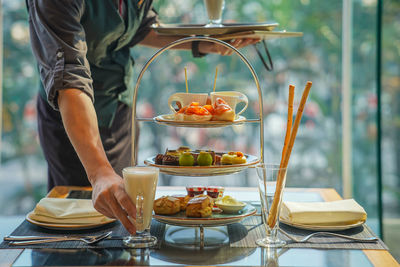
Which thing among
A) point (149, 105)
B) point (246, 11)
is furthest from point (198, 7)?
point (149, 105)

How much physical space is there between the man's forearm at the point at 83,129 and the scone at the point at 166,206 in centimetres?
16

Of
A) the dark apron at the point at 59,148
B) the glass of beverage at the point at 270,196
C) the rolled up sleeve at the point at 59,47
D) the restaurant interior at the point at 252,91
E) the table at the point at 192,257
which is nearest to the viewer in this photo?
the table at the point at 192,257

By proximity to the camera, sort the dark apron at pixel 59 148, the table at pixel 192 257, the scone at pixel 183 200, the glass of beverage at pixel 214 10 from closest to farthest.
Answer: the table at pixel 192 257, the scone at pixel 183 200, the glass of beverage at pixel 214 10, the dark apron at pixel 59 148

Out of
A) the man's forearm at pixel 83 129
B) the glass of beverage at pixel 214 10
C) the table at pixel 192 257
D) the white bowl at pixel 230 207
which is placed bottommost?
the table at pixel 192 257

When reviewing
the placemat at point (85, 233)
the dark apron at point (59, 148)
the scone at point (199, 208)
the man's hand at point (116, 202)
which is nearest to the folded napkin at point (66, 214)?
the placemat at point (85, 233)

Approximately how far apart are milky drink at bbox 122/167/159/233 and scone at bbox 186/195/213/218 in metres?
0.10

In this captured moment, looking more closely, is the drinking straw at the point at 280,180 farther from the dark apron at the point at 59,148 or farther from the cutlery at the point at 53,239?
the dark apron at the point at 59,148

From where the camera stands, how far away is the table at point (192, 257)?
3.85 ft

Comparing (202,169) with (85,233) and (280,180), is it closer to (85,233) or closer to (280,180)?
(280,180)

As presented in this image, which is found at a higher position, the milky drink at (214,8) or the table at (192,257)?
the milky drink at (214,8)

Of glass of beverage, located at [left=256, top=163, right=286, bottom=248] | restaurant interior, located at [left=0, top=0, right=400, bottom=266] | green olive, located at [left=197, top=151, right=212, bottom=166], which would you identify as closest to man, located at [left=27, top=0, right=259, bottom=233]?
green olive, located at [left=197, top=151, right=212, bottom=166]

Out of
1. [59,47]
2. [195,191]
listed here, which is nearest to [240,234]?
[195,191]

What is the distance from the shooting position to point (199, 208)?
1.32m

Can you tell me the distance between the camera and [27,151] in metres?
3.66
